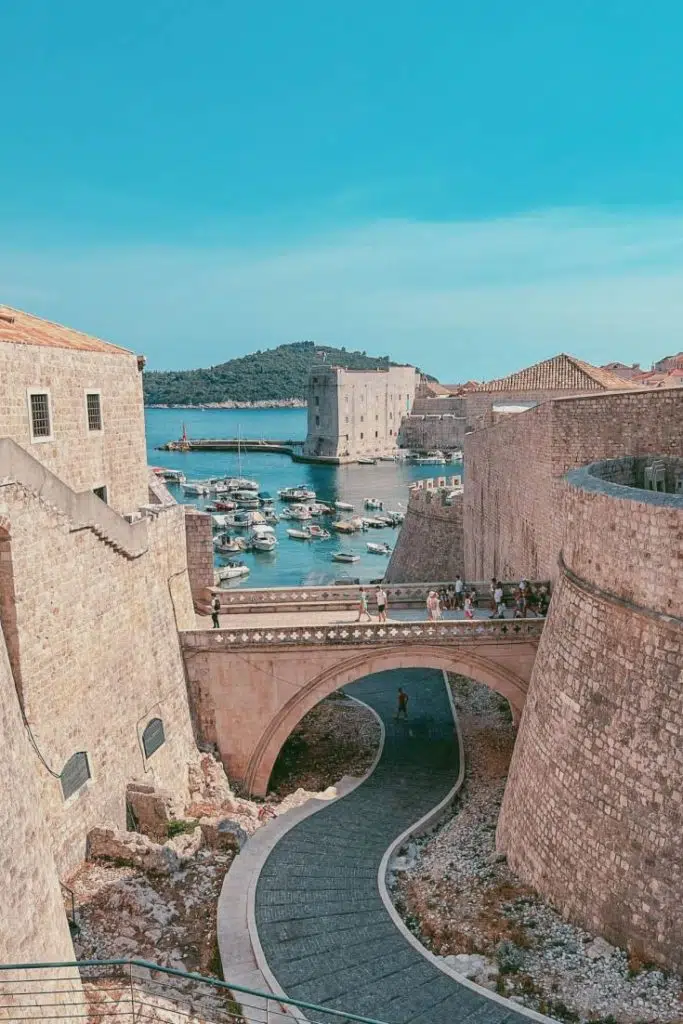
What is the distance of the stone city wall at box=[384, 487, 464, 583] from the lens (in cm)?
3633

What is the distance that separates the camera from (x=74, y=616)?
14914mm

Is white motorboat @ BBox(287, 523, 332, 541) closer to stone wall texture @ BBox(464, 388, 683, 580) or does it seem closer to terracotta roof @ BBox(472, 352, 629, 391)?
terracotta roof @ BBox(472, 352, 629, 391)

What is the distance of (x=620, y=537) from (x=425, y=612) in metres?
10.2

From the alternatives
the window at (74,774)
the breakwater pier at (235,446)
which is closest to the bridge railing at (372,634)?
the window at (74,774)

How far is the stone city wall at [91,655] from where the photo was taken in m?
13.4

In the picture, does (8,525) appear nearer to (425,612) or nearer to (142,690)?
(142,690)

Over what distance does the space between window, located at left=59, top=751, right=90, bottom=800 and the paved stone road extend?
3868mm

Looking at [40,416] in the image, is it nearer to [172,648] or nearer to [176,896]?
[172,648]

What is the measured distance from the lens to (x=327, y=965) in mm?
12828

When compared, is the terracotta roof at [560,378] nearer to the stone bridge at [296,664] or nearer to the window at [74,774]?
the stone bridge at [296,664]

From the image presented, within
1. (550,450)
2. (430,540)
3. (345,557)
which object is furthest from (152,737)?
(345,557)

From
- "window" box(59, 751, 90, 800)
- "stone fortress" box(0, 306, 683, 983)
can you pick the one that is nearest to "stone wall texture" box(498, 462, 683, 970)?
"stone fortress" box(0, 306, 683, 983)

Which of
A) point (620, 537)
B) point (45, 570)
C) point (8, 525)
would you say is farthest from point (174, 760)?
point (620, 537)

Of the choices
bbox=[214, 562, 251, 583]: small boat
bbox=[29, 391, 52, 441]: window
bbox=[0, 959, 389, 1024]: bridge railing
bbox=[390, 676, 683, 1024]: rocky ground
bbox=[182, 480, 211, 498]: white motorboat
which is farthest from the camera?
bbox=[182, 480, 211, 498]: white motorboat
